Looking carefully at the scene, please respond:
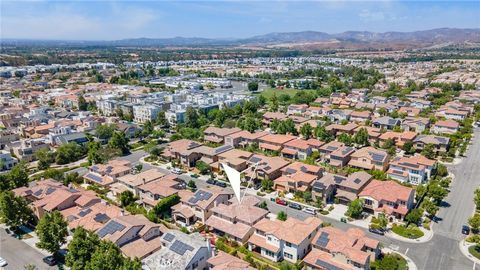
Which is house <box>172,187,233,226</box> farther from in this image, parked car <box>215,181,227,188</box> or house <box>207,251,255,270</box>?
house <box>207,251,255,270</box>

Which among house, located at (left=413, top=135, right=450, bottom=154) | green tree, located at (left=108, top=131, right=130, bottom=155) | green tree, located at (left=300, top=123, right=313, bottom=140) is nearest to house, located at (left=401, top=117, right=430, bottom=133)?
house, located at (left=413, top=135, right=450, bottom=154)

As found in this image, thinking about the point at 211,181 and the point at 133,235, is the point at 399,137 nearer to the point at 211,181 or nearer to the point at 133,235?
the point at 211,181


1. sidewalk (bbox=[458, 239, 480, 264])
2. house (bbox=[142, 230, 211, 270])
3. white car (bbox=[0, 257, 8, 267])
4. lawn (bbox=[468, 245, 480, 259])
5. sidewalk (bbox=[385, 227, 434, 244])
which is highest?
house (bbox=[142, 230, 211, 270])

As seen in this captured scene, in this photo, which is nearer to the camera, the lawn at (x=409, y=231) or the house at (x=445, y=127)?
the lawn at (x=409, y=231)

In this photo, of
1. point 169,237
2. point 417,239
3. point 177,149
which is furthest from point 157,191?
point 417,239

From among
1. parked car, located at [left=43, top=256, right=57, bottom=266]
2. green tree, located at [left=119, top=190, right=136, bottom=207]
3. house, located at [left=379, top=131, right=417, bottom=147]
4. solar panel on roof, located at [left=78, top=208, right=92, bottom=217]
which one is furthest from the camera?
house, located at [left=379, top=131, right=417, bottom=147]

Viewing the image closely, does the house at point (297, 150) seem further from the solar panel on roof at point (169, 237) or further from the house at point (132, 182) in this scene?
the solar panel on roof at point (169, 237)

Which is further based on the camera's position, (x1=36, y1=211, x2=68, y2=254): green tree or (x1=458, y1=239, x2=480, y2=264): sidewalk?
(x1=458, y1=239, x2=480, y2=264): sidewalk

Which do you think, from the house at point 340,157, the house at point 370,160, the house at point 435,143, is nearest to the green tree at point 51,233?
the house at point 340,157
